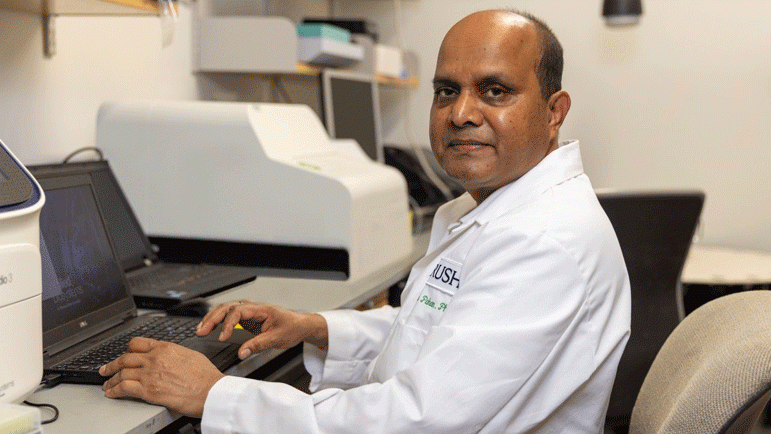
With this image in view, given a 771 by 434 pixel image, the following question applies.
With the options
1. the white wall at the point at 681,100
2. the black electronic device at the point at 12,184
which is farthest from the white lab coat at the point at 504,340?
the white wall at the point at 681,100

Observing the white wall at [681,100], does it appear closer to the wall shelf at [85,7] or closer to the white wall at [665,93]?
the white wall at [665,93]

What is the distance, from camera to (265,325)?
1210 mm

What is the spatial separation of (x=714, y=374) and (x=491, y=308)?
261 millimetres

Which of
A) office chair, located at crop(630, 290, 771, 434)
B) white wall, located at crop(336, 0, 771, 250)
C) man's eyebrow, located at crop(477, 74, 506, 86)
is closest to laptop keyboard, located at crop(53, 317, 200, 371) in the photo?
man's eyebrow, located at crop(477, 74, 506, 86)

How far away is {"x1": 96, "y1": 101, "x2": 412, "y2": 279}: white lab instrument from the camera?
167 cm

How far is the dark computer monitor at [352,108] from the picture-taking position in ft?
7.41

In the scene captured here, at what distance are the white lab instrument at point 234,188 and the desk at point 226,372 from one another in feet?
0.24

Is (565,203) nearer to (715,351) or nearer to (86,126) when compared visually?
(715,351)

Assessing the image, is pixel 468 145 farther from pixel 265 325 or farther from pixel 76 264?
pixel 76 264

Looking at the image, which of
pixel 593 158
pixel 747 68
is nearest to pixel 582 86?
pixel 593 158

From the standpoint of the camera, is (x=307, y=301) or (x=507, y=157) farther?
(x=307, y=301)

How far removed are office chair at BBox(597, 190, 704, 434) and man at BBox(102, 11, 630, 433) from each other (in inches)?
32.9

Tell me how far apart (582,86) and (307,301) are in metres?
2.27

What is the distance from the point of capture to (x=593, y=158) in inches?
133
